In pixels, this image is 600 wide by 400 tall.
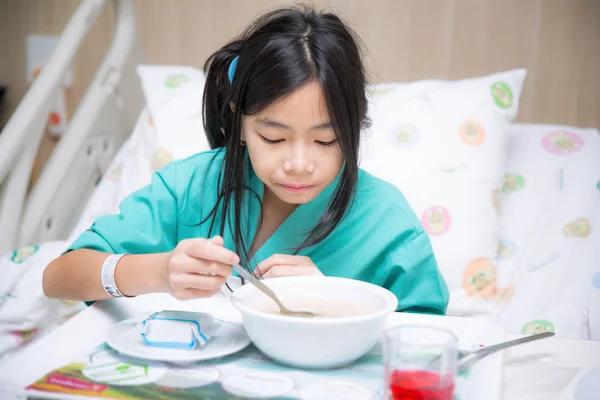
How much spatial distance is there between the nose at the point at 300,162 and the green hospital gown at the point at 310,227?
0.19 meters

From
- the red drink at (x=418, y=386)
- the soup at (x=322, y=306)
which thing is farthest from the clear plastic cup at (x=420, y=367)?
the soup at (x=322, y=306)

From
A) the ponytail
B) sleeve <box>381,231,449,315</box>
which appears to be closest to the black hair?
the ponytail

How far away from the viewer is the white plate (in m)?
0.71

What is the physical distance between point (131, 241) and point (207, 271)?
1.27 feet

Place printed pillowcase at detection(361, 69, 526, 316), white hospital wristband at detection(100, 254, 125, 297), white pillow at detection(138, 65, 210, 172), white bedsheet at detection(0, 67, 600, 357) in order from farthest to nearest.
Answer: white pillow at detection(138, 65, 210, 172) < printed pillowcase at detection(361, 69, 526, 316) < white bedsheet at detection(0, 67, 600, 357) < white hospital wristband at detection(100, 254, 125, 297)

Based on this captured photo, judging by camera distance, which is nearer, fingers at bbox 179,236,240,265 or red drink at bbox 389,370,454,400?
red drink at bbox 389,370,454,400

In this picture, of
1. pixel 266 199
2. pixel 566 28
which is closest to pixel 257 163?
pixel 266 199

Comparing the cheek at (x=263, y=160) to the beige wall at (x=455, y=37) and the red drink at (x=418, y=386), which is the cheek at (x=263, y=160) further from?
the beige wall at (x=455, y=37)

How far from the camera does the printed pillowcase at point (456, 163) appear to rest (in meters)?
1.50

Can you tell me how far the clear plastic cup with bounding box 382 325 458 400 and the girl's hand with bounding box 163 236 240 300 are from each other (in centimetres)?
22

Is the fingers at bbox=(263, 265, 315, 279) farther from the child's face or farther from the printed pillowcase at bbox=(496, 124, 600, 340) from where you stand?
the printed pillowcase at bbox=(496, 124, 600, 340)

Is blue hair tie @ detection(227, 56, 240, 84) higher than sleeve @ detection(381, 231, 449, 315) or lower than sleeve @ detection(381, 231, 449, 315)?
higher

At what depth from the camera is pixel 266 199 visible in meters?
1.23

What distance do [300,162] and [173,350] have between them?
0.35 meters
